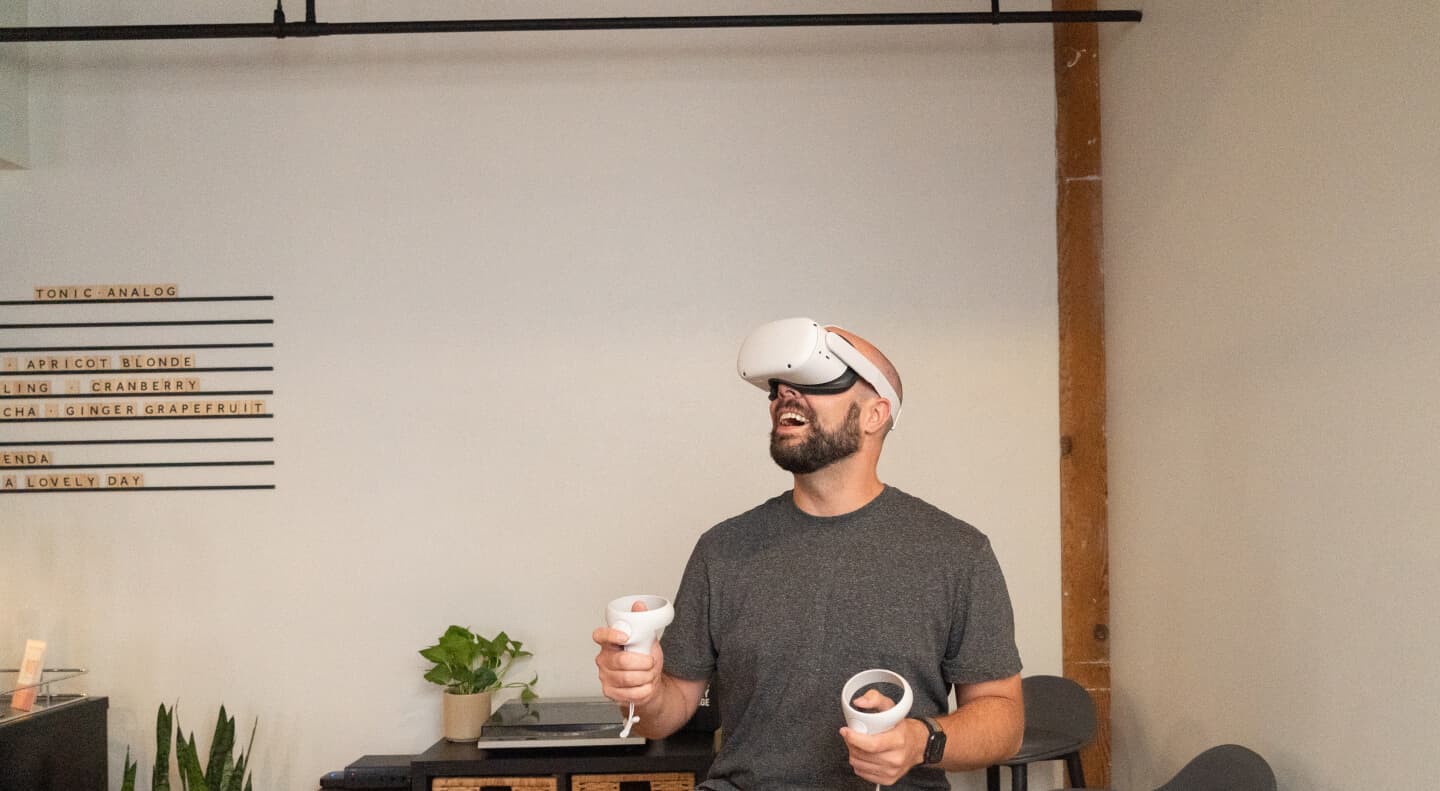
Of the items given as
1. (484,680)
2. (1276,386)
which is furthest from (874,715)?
(484,680)

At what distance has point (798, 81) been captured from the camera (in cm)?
436

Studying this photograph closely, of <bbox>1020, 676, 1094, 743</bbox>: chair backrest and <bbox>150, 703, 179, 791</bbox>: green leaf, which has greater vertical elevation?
<bbox>1020, 676, 1094, 743</bbox>: chair backrest

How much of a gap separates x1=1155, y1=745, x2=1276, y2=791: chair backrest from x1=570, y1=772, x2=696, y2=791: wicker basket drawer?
145 centimetres

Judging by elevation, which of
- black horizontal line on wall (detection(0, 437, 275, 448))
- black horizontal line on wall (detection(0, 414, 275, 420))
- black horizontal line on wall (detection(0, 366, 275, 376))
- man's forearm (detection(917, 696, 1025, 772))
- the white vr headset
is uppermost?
black horizontal line on wall (detection(0, 366, 275, 376))

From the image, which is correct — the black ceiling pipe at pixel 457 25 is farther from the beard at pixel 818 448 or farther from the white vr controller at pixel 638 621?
the white vr controller at pixel 638 621

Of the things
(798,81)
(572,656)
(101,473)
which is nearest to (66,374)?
(101,473)

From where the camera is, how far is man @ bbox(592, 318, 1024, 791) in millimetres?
2344

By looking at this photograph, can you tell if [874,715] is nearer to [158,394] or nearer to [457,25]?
[457,25]

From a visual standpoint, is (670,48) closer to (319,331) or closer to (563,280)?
(563,280)

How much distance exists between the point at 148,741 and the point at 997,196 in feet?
11.7

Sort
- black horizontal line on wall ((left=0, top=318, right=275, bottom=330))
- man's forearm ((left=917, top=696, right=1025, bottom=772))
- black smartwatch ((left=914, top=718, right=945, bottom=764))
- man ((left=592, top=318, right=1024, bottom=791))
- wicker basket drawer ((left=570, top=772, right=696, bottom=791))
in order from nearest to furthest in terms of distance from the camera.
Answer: black smartwatch ((left=914, top=718, right=945, bottom=764)), man's forearm ((left=917, top=696, right=1025, bottom=772)), man ((left=592, top=318, right=1024, bottom=791)), wicker basket drawer ((left=570, top=772, right=696, bottom=791)), black horizontal line on wall ((left=0, top=318, right=275, bottom=330))

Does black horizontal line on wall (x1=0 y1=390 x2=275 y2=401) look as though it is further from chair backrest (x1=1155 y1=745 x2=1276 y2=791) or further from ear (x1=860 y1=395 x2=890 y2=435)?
chair backrest (x1=1155 y1=745 x2=1276 y2=791)

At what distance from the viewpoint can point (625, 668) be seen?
7.00 ft

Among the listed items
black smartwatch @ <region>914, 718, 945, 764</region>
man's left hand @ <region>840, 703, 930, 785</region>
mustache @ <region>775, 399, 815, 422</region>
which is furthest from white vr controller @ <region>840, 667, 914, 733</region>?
mustache @ <region>775, 399, 815, 422</region>
